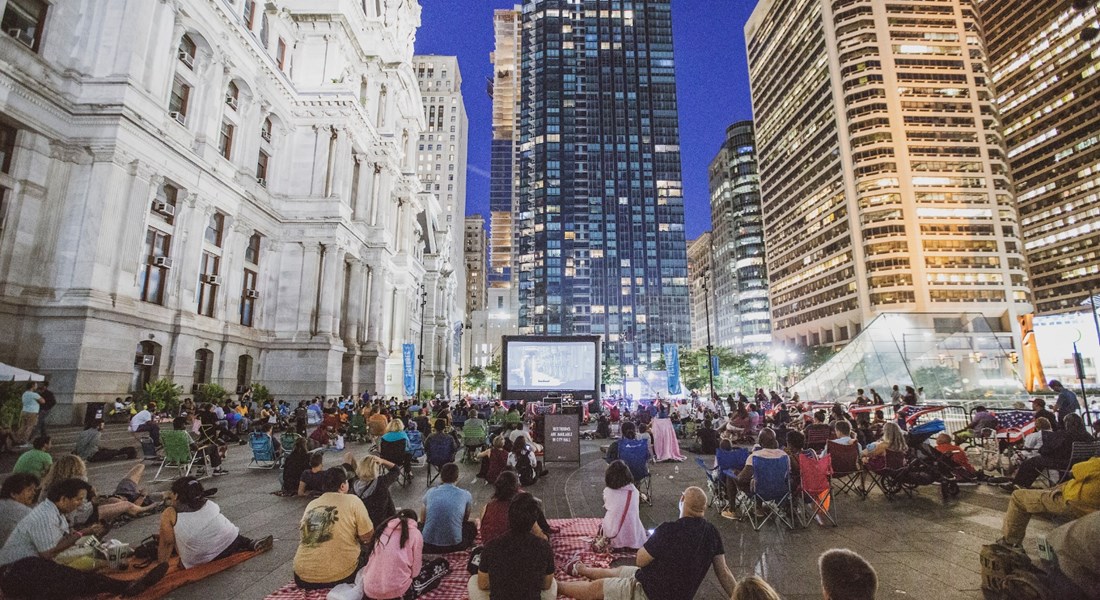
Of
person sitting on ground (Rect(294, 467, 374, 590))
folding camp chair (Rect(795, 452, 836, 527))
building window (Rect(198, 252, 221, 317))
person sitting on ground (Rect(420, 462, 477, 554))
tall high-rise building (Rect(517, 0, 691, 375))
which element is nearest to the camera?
person sitting on ground (Rect(294, 467, 374, 590))

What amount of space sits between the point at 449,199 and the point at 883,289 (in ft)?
252

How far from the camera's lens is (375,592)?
170 inches

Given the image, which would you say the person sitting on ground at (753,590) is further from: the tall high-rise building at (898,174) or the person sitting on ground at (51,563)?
the tall high-rise building at (898,174)

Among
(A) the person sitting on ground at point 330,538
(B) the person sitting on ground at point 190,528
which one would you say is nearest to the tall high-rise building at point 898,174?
(A) the person sitting on ground at point 330,538

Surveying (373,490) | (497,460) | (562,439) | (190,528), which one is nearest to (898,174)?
(562,439)

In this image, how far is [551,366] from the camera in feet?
95.8

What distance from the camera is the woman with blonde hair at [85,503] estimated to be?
5.54m

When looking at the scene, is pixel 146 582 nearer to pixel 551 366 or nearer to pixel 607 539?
pixel 607 539

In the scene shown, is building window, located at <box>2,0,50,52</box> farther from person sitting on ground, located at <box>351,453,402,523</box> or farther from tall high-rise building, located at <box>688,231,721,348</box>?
tall high-rise building, located at <box>688,231,721,348</box>

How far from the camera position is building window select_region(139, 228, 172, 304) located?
20.6 meters

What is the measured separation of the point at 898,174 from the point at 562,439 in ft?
295

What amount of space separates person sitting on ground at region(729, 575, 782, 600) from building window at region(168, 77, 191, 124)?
29.0 metres

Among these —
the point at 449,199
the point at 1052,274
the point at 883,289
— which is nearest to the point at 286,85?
the point at 449,199

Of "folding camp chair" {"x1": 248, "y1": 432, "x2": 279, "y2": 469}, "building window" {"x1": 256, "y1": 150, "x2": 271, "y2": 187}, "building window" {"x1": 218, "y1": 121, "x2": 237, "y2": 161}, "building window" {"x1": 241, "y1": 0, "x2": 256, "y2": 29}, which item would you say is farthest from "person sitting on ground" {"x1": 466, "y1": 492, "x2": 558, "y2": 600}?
"building window" {"x1": 241, "y1": 0, "x2": 256, "y2": 29}
